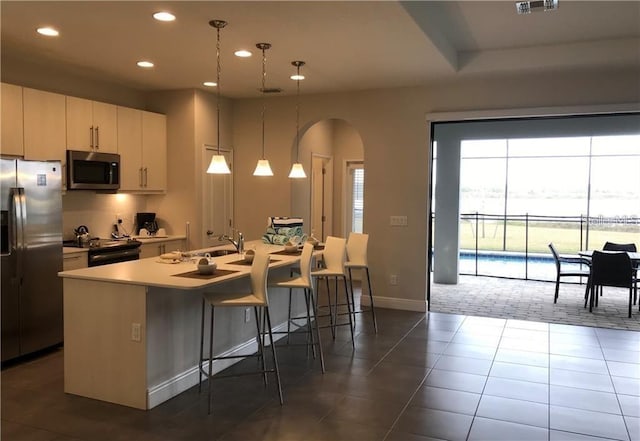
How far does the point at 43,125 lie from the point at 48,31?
113cm

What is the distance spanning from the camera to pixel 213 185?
6910mm

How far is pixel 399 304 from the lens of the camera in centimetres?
646

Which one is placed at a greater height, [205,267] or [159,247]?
[205,267]

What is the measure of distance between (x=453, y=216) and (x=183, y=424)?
20.9ft

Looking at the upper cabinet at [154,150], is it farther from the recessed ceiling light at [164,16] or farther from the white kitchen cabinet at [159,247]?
the recessed ceiling light at [164,16]

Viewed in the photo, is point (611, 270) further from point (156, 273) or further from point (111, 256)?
point (111, 256)

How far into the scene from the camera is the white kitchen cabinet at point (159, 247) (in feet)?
19.5

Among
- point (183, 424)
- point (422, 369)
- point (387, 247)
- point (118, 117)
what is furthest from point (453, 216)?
point (183, 424)

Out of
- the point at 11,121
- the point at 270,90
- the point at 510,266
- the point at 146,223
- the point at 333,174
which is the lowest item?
the point at 510,266

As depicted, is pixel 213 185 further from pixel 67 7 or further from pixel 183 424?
pixel 183 424

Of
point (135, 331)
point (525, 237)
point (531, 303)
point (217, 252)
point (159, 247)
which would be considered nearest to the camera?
point (135, 331)

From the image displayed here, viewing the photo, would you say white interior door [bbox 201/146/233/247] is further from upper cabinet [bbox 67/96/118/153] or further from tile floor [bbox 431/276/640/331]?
tile floor [bbox 431/276/640/331]

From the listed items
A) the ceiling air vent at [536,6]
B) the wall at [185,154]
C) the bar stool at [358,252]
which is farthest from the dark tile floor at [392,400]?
the ceiling air vent at [536,6]

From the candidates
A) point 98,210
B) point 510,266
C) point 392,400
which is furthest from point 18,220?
point 510,266
